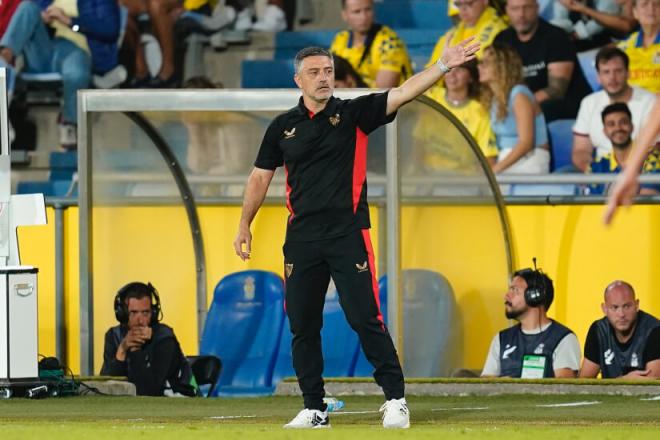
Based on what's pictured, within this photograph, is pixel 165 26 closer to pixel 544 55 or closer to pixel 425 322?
pixel 544 55

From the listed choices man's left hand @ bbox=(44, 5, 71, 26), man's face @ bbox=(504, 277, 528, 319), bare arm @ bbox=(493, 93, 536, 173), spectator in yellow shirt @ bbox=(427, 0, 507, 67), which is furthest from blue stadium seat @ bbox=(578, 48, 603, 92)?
man's left hand @ bbox=(44, 5, 71, 26)

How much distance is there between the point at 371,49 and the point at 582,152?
2.60 meters

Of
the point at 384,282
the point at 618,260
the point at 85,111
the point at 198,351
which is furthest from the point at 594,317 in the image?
the point at 85,111

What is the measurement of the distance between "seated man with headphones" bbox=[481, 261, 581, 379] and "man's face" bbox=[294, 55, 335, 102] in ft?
12.7

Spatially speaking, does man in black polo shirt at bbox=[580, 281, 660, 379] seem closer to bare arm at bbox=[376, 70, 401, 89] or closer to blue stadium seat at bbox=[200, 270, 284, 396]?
blue stadium seat at bbox=[200, 270, 284, 396]

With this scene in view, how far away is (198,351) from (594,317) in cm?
323

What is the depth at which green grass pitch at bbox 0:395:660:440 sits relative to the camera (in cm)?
780

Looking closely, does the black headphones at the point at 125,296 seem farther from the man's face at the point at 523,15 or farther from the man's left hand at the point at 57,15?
the man's left hand at the point at 57,15

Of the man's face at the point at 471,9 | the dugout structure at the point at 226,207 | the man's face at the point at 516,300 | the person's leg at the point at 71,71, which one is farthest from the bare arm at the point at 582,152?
the person's leg at the point at 71,71

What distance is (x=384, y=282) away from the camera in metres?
12.6

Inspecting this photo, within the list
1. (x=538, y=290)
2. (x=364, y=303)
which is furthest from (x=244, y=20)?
(x=364, y=303)

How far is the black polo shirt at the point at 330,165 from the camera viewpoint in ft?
28.7

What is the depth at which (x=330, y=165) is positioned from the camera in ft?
28.8

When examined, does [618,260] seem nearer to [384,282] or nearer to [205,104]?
[384,282]
